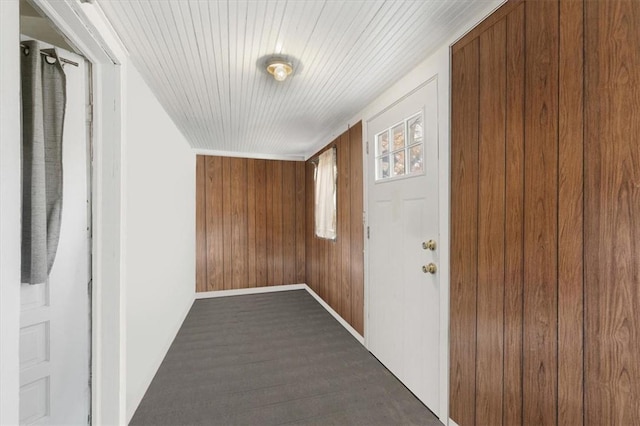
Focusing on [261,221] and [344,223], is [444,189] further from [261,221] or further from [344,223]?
[261,221]

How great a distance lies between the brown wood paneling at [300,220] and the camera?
4719 mm

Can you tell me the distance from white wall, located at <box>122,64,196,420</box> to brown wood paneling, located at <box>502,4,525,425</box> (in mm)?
2066

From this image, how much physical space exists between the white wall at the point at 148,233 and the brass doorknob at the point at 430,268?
187 centimetres

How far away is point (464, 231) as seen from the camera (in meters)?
1.51

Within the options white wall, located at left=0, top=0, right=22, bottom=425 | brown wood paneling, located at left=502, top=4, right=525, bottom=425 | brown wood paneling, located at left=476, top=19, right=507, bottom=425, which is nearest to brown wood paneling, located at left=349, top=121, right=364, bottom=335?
brown wood paneling, located at left=476, top=19, right=507, bottom=425

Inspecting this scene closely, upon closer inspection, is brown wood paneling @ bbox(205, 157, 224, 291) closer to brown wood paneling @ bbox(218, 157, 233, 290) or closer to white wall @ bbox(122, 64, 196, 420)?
brown wood paneling @ bbox(218, 157, 233, 290)

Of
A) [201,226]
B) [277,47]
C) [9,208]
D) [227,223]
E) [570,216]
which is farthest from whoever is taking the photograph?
[227,223]

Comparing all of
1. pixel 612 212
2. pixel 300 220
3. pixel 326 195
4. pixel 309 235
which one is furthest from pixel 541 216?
pixel 300 220

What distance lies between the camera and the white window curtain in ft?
11.2

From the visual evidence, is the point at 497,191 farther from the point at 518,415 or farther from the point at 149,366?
the point at 149,366

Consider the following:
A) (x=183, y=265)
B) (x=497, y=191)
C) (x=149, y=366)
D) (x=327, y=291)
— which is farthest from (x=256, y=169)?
(x=497, y=191)

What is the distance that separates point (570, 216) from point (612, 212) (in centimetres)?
12

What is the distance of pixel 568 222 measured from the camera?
1.00 meters

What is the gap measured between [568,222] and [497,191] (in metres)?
0.34
